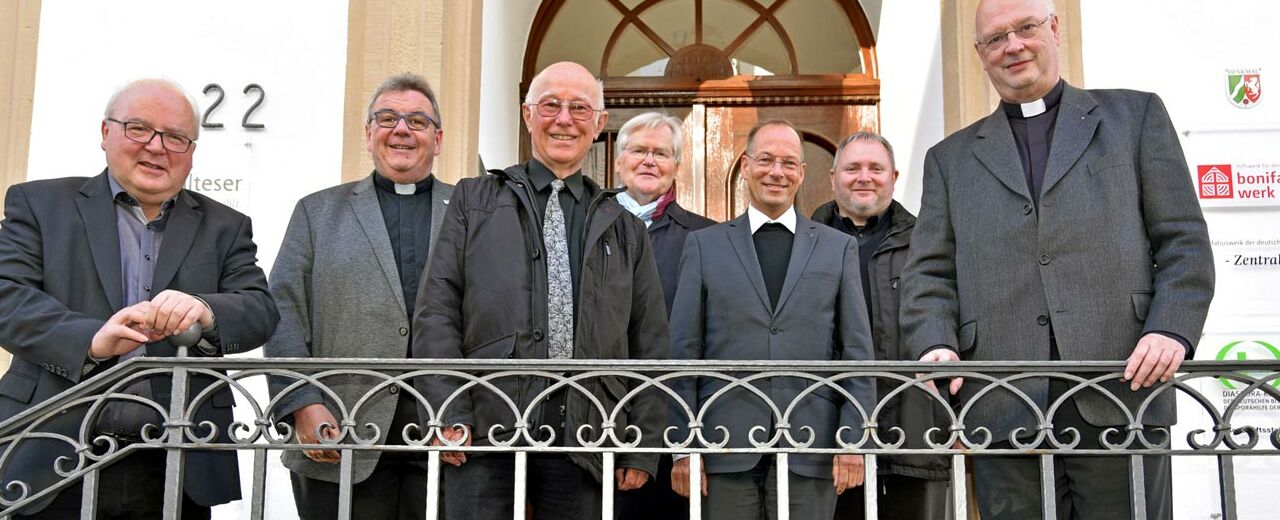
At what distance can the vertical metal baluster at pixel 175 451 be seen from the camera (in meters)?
2.85

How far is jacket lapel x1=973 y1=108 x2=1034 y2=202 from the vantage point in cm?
313

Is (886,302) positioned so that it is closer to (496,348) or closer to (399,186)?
(496,348)

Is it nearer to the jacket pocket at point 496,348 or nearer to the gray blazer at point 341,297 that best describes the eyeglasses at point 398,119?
the gray blazer at point 341,297

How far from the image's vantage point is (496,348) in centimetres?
300

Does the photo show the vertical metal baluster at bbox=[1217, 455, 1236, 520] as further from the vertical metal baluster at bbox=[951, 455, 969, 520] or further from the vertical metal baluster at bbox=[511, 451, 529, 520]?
the vertical metal baluster at bbox=[511, 451, 529, 520]

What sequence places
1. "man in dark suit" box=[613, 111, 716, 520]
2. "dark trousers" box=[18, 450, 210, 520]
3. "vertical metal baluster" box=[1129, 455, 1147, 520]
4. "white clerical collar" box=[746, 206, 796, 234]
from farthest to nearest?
"man in dark suit" box=[613, 111, 716, 520] < "white clerical collar" box=[746, 206, 796, 234] < "dark trousers" box=[18, 450, 210, 520] < "vertical metal baluster" box=[1129, 455, 1147, 520]

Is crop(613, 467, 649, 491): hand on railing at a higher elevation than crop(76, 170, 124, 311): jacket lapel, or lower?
lower

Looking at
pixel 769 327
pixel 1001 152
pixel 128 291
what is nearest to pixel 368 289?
pixel 128 291

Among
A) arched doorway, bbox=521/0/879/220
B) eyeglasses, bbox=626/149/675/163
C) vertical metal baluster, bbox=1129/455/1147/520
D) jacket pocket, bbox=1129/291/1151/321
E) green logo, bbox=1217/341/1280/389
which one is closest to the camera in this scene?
vertical metal baluster, bbox=1129/455/1147/520

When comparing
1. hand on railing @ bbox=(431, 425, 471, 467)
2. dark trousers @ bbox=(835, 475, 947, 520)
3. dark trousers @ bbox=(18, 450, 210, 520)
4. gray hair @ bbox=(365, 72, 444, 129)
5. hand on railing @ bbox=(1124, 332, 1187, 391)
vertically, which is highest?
gray hair @ bbox=(365, 72, 444, 129)

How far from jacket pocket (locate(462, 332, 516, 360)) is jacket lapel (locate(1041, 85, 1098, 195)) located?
142cm

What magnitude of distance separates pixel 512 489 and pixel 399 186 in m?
1.11

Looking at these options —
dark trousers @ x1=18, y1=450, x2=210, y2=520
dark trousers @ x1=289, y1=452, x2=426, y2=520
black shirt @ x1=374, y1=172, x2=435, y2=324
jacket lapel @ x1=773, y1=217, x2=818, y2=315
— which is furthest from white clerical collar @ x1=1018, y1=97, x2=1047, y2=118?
dark trousers @ x1=18, y1=450, x2=210, y2=520

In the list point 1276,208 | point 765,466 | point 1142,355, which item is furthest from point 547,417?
point 1276,208
